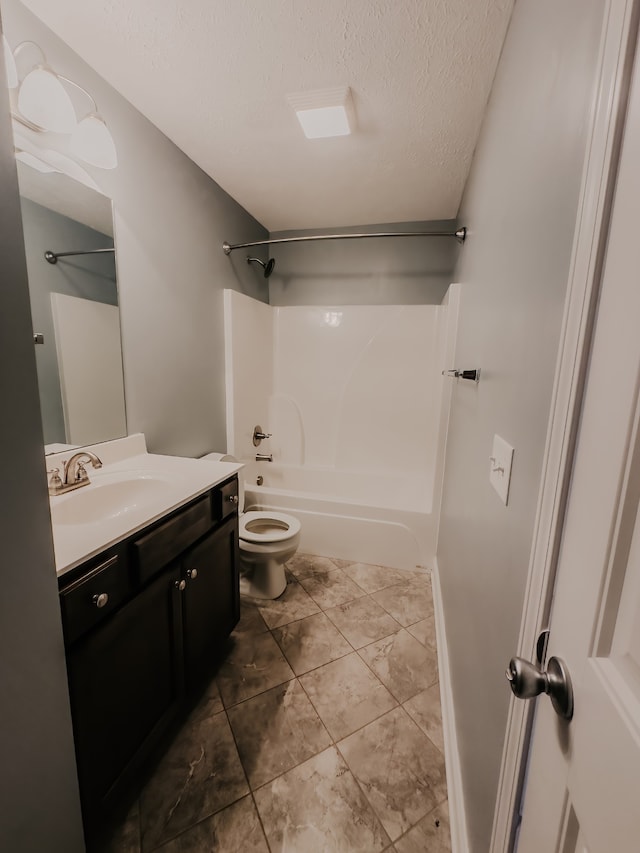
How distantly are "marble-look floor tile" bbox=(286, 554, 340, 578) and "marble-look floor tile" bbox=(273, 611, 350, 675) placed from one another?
1.39 feet

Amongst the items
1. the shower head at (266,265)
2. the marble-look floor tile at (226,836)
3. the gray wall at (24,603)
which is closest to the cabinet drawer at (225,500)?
the gray wall at (24,603)

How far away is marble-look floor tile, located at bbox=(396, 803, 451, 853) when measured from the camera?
101 centimetres

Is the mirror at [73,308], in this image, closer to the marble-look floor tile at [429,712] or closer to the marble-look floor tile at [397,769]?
the marble-look floor tile at [397,769]

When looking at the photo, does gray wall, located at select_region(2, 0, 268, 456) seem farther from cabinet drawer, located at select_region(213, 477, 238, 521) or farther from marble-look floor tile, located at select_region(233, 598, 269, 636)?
marble-look floor tile, located at select_region(233, 598, 269, 636)

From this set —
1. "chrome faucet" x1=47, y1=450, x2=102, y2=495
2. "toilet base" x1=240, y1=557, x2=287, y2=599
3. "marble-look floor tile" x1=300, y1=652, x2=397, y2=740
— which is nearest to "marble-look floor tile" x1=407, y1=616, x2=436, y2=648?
"marble-look floor tile" x1=300, y1=652, x2=397, y2=740

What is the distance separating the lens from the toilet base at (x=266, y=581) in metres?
2.01

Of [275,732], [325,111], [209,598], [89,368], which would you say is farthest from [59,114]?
[275,732]

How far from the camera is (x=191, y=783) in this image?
3.79 ft

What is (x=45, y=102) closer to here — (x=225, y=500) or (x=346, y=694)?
(x=225, y=500)

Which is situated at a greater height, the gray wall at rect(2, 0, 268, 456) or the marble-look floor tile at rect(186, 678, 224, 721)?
the gray wall at rect(2, 0, 268, 456)

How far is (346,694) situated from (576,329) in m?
1.66

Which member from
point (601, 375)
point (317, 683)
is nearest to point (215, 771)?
point (317, 683)

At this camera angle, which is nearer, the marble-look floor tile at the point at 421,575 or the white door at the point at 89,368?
the white door at the point at 89,368

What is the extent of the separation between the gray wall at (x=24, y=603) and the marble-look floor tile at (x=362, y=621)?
130 cm
